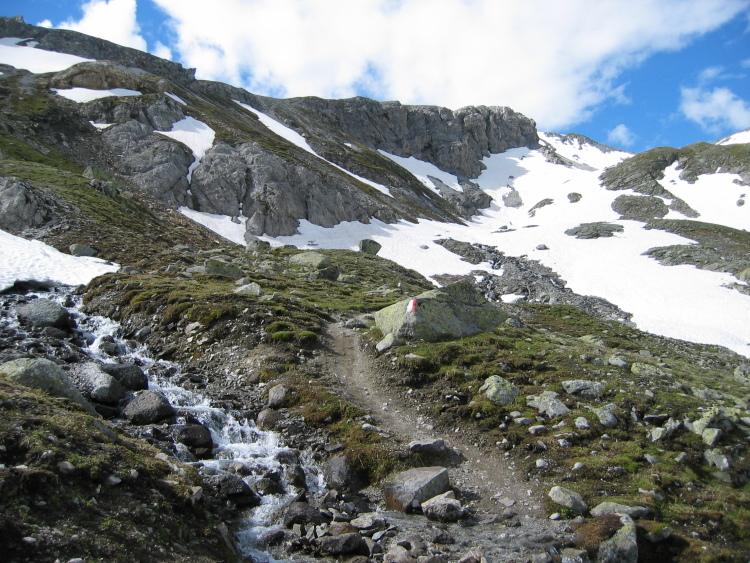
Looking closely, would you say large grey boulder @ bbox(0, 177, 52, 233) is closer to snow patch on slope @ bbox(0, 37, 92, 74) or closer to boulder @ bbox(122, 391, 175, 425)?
boulder @ bbox(122, 391, 175, 425)

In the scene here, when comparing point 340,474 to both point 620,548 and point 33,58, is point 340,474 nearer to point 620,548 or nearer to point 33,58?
point 620,548

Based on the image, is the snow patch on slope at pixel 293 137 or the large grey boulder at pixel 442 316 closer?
the large grey boulder at pixel 442 316

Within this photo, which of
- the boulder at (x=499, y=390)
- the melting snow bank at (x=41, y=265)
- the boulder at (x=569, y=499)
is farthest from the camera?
the melting snow bank at (x=41, y=265)

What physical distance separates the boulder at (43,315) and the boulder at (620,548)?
22.1 m

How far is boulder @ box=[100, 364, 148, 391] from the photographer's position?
1495cm

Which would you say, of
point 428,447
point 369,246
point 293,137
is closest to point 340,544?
point 428,447

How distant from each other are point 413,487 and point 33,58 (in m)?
132

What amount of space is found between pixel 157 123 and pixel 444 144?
406 ft

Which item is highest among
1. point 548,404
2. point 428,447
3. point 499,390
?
point 499,390

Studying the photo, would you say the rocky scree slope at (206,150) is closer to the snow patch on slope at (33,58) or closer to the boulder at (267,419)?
the snow patch on slope at (33,58)

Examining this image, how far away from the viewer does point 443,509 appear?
34.6ft

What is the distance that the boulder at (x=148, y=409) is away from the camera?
42.4ft

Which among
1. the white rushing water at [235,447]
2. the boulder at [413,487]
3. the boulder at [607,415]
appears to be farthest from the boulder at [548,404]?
the white rushing water at [235,447]

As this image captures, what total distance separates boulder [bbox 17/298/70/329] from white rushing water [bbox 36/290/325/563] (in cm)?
109
